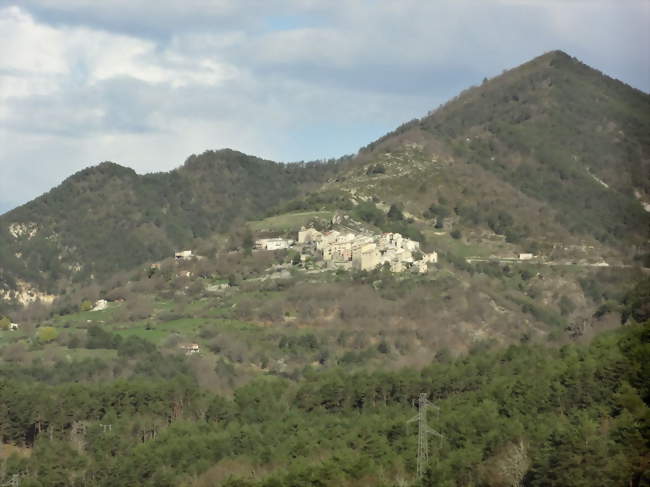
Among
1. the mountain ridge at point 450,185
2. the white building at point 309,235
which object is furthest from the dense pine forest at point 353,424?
the mountain ridge at point 450,185

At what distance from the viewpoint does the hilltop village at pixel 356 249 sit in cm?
9562

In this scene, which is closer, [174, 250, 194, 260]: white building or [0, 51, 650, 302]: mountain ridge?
[174, 250, 194, 260]: white building

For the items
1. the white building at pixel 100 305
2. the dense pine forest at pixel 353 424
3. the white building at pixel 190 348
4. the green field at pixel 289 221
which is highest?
the green field at pixel 289 221

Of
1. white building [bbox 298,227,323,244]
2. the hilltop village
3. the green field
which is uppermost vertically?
the green field

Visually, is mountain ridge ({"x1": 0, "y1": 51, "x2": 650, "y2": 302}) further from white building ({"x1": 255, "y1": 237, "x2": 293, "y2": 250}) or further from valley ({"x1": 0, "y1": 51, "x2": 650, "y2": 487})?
white building ({"x1": 255, "y1": 237, "x2": 293, "y2": 250})

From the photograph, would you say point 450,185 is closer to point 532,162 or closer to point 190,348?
point 532,162

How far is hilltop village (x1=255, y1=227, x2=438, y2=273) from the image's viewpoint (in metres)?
95.6

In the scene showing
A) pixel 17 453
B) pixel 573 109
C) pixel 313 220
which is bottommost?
pixel 17 453

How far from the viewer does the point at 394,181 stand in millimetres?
121875

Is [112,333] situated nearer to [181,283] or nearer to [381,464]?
[181,283]

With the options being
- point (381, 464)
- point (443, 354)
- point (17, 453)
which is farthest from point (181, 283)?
point (381, 464)

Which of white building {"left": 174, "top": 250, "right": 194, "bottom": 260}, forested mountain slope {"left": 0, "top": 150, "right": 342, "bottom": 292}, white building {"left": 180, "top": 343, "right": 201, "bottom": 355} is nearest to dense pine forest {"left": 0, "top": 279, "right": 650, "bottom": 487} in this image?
white building {"left": 180, "top": 343, "right": 201, "bottom": 355}

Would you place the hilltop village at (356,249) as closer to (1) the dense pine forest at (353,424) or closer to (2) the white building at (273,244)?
(2) the white building at (273,244)

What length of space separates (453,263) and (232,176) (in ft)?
297
